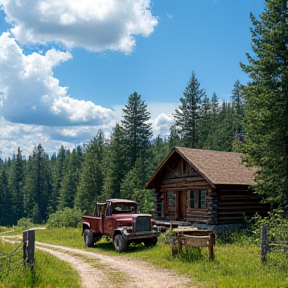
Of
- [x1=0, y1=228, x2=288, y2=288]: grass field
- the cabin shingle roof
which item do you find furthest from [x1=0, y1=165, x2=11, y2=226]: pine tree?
[x1=0, y1=228, x2=288, y2=288]: grass field

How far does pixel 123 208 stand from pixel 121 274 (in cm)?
730

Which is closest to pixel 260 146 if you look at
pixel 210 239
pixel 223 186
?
pixel 223 186

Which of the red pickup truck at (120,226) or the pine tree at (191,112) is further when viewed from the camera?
the pine tree at (191,112)

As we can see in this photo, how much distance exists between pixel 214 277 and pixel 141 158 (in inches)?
1829

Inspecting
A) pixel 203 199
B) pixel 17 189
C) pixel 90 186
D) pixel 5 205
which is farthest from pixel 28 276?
pixel 17 189

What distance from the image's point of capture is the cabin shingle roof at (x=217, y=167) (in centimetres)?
2292

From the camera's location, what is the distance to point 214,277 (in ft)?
36.8

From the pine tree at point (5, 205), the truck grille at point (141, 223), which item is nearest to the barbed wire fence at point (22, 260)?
the truck grille at point (141, 223)

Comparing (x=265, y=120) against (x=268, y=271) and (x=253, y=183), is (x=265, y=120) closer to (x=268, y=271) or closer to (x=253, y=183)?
(x=253, y=183)

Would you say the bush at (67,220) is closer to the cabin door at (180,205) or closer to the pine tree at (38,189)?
the cabin door at (180,205)

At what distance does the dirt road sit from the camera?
10.9 m

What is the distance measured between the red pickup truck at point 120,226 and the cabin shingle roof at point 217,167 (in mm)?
5662

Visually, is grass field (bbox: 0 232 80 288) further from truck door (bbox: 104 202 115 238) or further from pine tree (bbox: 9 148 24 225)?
pine tree (bbox: 9 148 24 225)

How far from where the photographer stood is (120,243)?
1734cm
